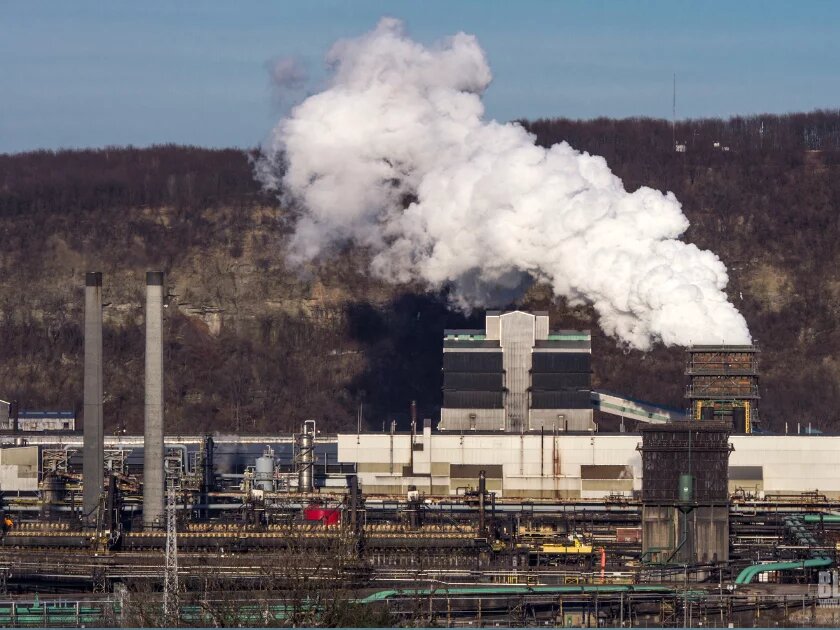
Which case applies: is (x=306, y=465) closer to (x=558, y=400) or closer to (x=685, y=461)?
(x=558, y=400)

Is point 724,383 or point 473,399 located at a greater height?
point 724,383

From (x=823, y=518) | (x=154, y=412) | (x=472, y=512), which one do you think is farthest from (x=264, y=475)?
(x=823, y=518)

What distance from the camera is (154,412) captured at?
9881cm

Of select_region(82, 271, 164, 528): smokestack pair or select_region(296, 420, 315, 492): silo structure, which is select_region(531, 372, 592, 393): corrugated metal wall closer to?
select_region(296, 420, 315, 492): silo structure

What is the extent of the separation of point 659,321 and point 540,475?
10.5 m

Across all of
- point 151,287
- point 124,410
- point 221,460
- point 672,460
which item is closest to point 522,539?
point 672,460

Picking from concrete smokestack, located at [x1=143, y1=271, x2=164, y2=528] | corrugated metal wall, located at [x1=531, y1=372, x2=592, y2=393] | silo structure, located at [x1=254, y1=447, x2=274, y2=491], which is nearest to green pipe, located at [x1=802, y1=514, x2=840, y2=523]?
corrugated metal wall, located at [x1=531, y1=372, x2=592, y2=393]

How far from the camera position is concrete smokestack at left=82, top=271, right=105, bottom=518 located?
323 feet

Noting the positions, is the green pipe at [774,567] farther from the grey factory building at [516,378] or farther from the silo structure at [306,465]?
the grey factory building at [516,378]

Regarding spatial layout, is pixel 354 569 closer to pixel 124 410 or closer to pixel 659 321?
pixel 659 321

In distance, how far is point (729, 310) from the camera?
11412 cm

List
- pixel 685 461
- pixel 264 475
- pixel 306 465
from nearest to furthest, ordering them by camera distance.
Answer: pixel 685 461, pixel 264 475, pixel 306 465

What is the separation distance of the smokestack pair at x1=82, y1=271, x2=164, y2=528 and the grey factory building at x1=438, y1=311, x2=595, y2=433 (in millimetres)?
21577

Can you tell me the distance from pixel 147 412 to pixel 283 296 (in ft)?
258
